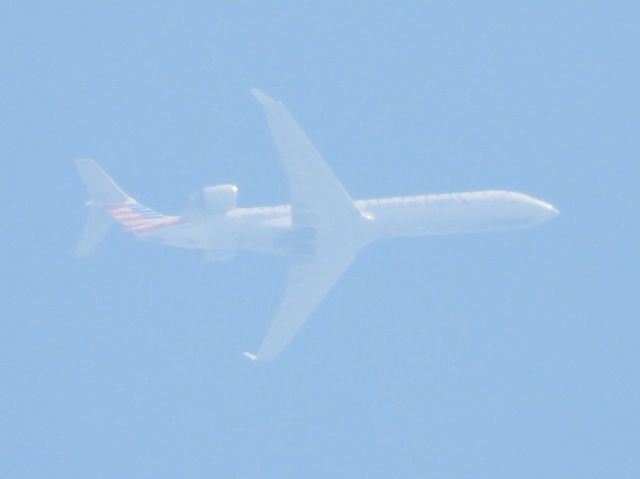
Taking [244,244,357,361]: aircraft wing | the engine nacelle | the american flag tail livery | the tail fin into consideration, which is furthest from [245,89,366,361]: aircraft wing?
the tail fin

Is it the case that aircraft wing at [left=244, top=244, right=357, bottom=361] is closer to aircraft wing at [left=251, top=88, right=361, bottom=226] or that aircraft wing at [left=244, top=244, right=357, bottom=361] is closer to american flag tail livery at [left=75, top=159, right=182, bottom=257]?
aircraft wing at [left=251, top=88, right=361, bottom=226]

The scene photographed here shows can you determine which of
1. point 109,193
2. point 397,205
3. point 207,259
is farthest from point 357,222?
point 109,193

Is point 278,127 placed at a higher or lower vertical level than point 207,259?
higher

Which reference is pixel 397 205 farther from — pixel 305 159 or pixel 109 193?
pixel 109 193

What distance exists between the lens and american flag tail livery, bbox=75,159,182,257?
78812mm

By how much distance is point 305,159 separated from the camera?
251ft

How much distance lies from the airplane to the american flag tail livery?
0.16ft

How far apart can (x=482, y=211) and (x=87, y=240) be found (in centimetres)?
1926

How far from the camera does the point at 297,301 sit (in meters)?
80.7

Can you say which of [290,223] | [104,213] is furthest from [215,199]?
[104,213]

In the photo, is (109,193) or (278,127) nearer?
(278,127)

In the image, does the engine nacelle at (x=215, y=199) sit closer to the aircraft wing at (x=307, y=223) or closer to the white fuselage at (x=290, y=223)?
the white fuselage at (x=290, y=223)

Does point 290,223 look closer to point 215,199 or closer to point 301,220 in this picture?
point 301,220

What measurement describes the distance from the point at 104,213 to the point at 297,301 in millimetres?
10453
